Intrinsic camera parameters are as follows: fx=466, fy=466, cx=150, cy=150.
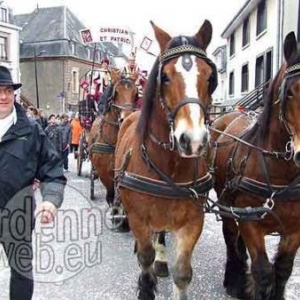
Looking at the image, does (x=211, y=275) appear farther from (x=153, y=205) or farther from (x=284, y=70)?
(x=284, y=70)

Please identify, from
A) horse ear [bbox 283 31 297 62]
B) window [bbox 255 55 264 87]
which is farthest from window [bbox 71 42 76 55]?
horse ear [bbox 283 31 297 62]

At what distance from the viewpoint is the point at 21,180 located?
3.01 m

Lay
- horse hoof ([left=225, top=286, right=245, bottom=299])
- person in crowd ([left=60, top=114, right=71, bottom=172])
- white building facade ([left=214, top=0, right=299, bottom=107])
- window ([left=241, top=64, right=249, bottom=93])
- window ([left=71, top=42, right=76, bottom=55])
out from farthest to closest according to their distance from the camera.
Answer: window ([left=71, top=42, right=76, bottom=55])
window ([left=241, top=64, right=249, bottom=93])
white building facade ([left=214, top=0, right=299, bottom=107])
person in crowd ([left=60, top=114, right=71, bottom=172])
horse hoof ([left=225, top=286, right=245, bottom=299])

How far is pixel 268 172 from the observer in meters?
3.33

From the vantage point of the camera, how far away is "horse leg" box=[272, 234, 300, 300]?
3408 mm

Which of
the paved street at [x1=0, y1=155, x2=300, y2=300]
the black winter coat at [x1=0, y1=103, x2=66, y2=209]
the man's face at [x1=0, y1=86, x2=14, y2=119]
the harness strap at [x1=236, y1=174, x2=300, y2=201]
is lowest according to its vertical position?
the paved street at [x1=0, y1=155, x2=300, y2=300]

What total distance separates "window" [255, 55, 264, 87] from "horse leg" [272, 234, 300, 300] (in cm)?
1472

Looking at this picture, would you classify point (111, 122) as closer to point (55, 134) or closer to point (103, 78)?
point (103, 78)

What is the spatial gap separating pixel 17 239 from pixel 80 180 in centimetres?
818

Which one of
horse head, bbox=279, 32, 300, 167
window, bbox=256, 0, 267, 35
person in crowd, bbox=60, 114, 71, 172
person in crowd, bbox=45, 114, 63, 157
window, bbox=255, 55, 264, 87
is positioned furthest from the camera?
window, bbox=255, 55, 264, 87

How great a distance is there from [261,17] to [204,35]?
15990 mm

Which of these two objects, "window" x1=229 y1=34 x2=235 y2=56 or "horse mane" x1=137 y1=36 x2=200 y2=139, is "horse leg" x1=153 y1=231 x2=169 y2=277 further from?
"window" x1=229 y1=34 x2=235 y2=56

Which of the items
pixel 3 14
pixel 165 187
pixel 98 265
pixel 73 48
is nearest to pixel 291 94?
pixel 165 187

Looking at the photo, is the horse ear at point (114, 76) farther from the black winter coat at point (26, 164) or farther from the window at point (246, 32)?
the window at point (246, 32)
